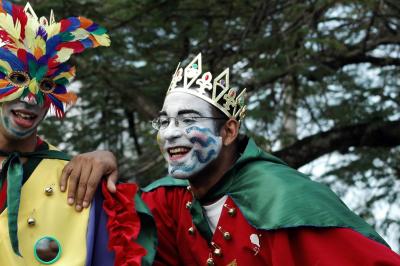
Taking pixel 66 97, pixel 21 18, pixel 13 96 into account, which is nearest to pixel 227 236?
pixel 66 97

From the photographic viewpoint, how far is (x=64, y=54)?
13.8ft

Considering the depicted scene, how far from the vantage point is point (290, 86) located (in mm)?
7590

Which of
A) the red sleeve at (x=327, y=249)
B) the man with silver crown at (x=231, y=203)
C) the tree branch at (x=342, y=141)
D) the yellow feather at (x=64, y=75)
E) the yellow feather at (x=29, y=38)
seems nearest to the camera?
the red sleeve at (x=327, y=249)

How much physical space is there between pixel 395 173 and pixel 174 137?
422 cm

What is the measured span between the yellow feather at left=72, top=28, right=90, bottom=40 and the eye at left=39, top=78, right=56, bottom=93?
27 cm

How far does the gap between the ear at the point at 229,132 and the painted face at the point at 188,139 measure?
0.26ft

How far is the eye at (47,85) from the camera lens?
13.6 ft

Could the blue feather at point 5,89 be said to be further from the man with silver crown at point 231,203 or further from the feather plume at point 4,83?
the man with silver crown at point 231,203

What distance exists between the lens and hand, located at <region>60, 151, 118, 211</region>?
4000 mm

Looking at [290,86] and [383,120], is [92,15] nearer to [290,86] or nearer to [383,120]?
[290,86]

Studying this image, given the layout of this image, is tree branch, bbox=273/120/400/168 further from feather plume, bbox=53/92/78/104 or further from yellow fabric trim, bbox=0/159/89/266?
yellow fabric trim, bbox=0/159/89/266

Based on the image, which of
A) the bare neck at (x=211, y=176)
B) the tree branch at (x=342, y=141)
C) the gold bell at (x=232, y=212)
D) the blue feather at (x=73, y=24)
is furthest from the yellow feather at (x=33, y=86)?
the tree branch at (x=342, y=141)

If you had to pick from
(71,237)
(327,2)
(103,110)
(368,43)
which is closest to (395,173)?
(368,43)

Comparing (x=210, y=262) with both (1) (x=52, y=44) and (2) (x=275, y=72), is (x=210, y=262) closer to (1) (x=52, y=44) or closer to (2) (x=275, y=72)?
(1) (x=52, y=44)
